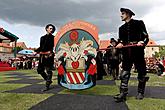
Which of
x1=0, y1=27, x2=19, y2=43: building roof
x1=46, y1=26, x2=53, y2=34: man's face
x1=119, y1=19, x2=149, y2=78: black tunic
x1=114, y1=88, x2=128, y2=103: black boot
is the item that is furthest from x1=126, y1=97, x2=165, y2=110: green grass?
x1=0, y1=27, x2=19, y2=43: building roof

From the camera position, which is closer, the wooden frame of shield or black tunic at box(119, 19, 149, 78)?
black tunic at box(119, 19, 149, 78)

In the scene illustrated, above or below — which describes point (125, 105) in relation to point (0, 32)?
below

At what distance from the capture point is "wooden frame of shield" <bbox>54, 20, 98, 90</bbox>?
19.1 ft

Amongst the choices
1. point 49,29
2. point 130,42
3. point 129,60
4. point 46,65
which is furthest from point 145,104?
point 49,29

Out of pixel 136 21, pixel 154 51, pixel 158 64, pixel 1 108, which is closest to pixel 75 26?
pixel 136 21

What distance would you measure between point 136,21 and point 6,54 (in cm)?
8841

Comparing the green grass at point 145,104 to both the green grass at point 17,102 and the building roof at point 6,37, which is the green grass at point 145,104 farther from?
the building roof at point 6,37

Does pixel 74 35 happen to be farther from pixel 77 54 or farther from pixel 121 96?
pixel 121 96

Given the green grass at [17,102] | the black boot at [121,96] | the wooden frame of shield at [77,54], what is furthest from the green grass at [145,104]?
the green grass at [17,102]

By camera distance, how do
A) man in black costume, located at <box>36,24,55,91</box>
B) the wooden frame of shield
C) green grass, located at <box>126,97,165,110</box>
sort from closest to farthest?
green grass, located at <box>126,97,165,110</box> < the wooden frame of shield < man in black costume, located at <box>36,24,55,91</box>

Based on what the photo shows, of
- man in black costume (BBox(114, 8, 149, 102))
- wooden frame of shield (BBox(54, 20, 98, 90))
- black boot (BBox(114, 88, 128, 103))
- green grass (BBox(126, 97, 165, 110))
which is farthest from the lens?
wooden frame of shield (BBox(54, 20, 98, 90))

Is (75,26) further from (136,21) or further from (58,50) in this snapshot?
(136,21)

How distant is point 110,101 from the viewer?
16.7 ft

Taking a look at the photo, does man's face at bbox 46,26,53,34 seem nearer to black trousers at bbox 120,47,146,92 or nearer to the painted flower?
the painted flower
